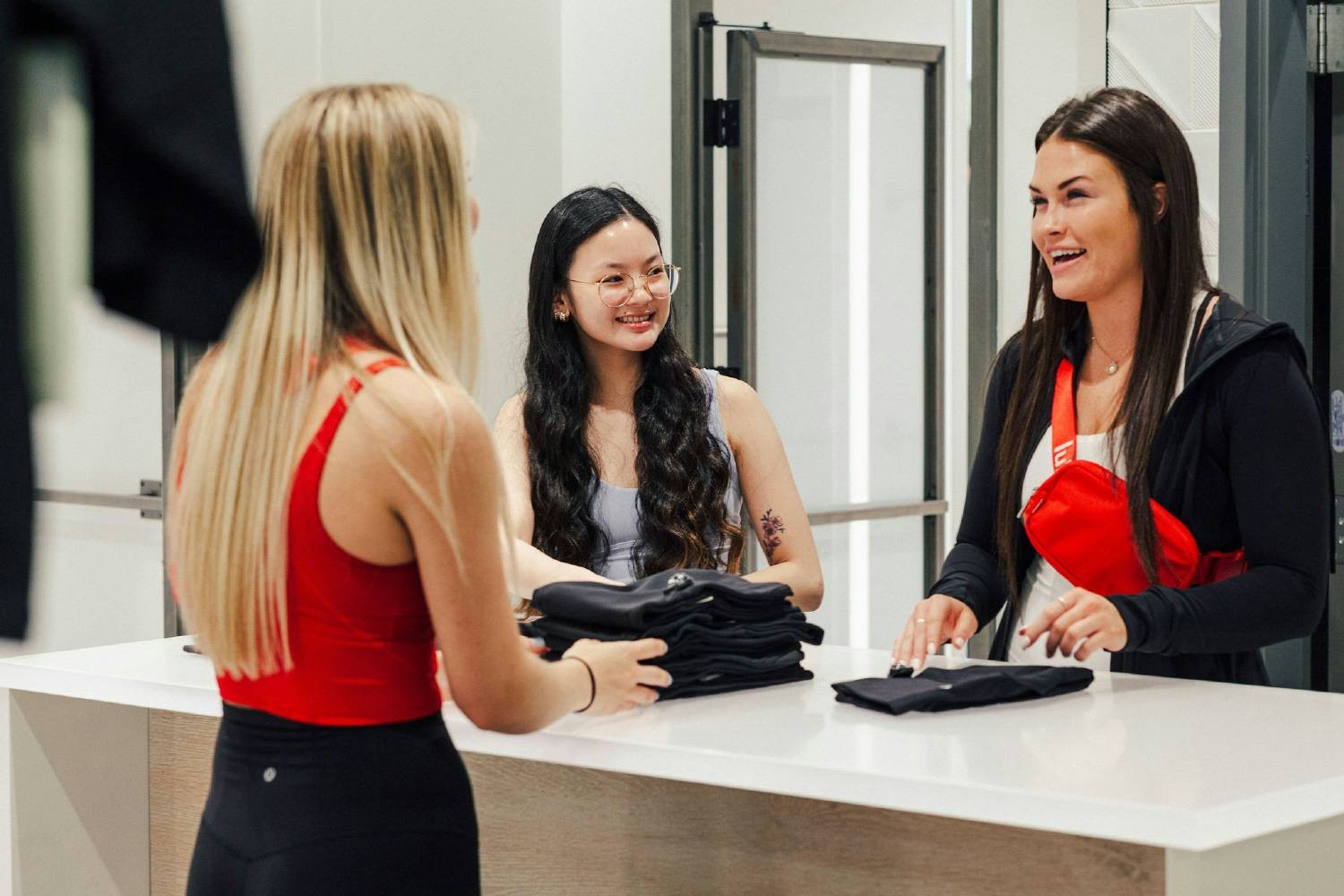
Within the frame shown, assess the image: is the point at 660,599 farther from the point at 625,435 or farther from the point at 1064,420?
the point at 625,435

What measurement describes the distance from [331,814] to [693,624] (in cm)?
64

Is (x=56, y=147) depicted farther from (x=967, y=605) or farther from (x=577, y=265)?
(x=577, y=265)

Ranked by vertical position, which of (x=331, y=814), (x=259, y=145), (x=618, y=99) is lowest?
(x=331, y=814)

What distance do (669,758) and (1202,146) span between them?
7.97 feet

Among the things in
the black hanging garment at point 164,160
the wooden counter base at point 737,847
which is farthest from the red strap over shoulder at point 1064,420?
the black hanging garment at point 164,160

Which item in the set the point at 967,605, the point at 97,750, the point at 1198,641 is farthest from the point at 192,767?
the point at 1198,641

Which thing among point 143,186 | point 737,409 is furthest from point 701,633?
point 143,186

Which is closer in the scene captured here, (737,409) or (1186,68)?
(737,409)

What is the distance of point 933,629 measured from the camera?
219cm

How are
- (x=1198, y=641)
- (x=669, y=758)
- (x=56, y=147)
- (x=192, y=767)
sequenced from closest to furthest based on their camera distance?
(x=56, y=147) → (x=669, y=758) → (x=1198, y=641) → (x=192, y=767)

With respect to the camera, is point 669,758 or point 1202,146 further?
point 1202,146

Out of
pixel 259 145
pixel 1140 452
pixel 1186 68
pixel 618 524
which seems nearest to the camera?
pixel 1140 452

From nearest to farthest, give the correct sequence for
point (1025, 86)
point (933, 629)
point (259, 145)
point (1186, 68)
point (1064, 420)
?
point (933, 629) → point (1064, 420) → point (259, 145) → point (1186, 68) → point (1025, 86)

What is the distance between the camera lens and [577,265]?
287cm
